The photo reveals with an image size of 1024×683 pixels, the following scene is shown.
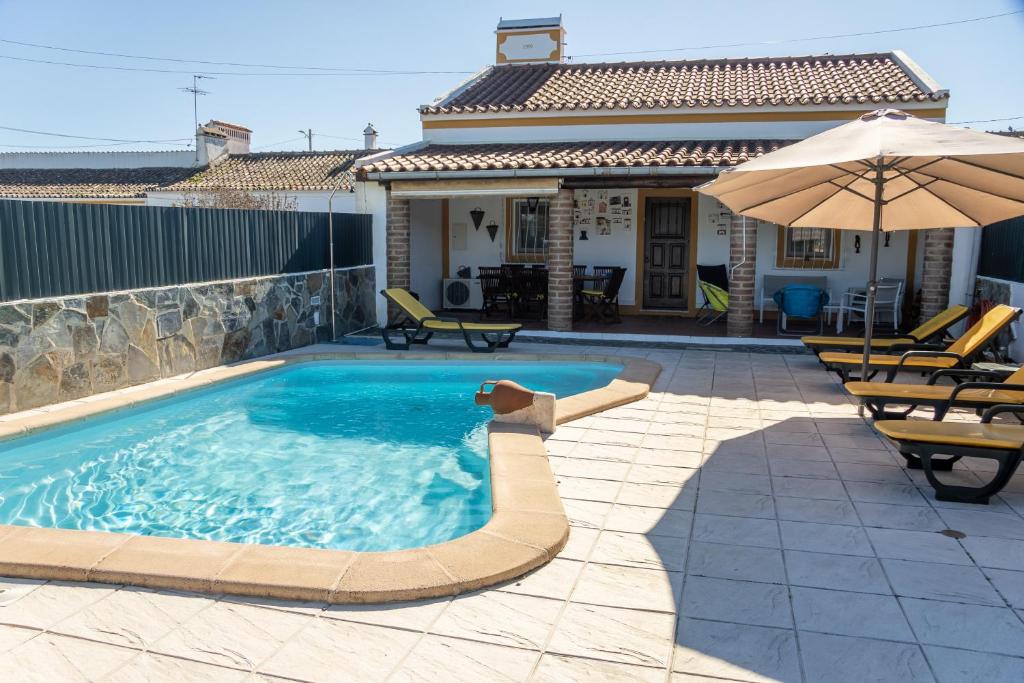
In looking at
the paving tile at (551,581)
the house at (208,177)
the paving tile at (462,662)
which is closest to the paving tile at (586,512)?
the paving tile at (551,581)

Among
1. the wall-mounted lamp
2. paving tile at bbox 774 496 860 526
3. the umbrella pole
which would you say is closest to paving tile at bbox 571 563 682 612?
paving tile at bbox 774 496 860 526

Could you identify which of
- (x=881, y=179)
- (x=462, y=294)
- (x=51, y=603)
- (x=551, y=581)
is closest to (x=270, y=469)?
(x=51, y=603)

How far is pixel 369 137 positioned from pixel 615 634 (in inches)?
1096

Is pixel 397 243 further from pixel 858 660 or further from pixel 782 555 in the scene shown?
pixel 858 660

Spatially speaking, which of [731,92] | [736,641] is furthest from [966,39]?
[736,641]

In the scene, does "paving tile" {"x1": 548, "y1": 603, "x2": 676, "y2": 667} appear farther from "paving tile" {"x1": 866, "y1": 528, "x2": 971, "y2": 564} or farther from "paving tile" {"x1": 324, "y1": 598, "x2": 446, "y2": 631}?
"paving tile" {"x1": 866, "y1": 528, "x2": 971, "y2": 564}

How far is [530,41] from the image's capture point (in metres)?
18.0

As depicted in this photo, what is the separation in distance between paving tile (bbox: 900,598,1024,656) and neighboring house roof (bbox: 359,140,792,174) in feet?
28.3

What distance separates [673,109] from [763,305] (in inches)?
150

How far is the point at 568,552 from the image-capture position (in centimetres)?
401

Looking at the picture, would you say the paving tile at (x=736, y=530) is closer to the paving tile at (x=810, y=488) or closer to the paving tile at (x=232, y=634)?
the paving tile at (x=810, y=488)

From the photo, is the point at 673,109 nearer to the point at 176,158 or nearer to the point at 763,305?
the point at 763,305

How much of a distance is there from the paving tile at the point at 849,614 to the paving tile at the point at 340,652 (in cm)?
167

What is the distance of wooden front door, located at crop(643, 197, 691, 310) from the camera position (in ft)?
48.6
